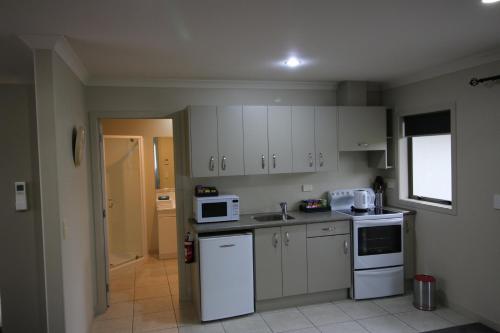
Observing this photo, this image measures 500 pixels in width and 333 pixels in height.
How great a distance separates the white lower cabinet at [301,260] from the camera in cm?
390

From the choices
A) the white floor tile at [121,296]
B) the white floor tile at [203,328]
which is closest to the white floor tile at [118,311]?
the white floor tile at [121,296]

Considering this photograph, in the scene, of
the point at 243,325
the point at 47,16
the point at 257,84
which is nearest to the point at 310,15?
the point at 47,16

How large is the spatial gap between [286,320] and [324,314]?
416mm

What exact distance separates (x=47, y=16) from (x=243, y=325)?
3057 millimetres

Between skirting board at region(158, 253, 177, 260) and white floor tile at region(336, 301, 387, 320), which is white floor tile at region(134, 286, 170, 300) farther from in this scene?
white floor tile at region(336, 301, 387, 320)

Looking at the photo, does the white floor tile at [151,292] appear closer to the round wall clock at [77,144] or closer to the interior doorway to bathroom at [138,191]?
the interior doorway to bathroom at [138,191]

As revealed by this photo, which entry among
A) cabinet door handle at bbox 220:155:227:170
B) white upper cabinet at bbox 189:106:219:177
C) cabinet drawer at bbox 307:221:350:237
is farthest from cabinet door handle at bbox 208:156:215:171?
cabinet drawer at bbox 307:221:350:237

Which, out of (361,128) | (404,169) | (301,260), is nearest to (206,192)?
(301,260)

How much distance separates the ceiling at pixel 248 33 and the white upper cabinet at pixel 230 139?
1.42 ft

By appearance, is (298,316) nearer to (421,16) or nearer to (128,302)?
(128,302)

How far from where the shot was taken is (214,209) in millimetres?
3965

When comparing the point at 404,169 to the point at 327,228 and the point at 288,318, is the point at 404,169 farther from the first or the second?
the point at 288,318

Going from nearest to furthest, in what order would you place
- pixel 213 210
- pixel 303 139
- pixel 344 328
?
1. pixel 344 328
2. pixel 213 210
3. pixel 303 139

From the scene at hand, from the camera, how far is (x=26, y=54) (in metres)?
2.91
